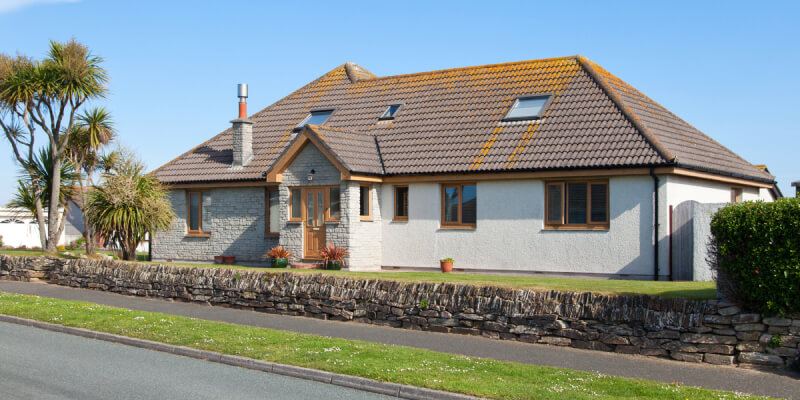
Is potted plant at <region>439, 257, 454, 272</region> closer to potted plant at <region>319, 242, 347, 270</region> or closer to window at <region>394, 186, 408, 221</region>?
window at <region>394, 186, 408, 221</region>

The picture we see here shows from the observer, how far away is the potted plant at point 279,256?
76.9 feet

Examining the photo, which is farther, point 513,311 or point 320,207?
point 320,207

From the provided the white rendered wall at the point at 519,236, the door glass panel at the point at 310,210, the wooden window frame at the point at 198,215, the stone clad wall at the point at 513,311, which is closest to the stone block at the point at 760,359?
the stone clad wall at the point at 513,311

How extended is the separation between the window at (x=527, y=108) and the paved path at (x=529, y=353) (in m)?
10.3

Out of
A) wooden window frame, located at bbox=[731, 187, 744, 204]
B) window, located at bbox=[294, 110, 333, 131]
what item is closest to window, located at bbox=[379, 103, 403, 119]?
window, located at bbox=[294, 110, 333, 131]

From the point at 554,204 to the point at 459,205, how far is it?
3.01m

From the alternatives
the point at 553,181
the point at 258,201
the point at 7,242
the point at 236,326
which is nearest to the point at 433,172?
the point at 553,181

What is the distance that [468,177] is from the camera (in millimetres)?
22016

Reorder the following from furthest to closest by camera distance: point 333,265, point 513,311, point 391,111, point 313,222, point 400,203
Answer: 1. point 391,111
2. point 400,203
3. point 313,222
4. point 333,265
5. point 513,311

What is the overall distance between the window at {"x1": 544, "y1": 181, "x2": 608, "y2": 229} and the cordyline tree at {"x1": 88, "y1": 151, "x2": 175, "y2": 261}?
465 inches

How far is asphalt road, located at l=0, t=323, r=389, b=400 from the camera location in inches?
367

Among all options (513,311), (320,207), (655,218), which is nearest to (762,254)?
(513,311)

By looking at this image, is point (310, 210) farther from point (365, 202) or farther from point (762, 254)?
point (762, 254)

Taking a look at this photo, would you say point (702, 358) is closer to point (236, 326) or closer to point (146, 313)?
point (236, 326)
